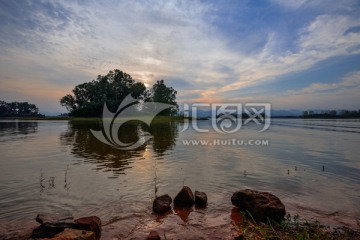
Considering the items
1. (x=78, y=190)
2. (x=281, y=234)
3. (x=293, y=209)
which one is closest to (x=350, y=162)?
Result: (x=293, y=209)

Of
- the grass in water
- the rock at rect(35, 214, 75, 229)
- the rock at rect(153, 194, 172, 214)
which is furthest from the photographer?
the rock at rect(153, 194, 172, 214)

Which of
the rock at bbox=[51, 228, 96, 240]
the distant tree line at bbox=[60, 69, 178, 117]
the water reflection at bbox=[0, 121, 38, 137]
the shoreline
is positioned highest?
the distant tree line at bbox=[60, 69, 178, 117]

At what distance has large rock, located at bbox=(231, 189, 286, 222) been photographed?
294 inches

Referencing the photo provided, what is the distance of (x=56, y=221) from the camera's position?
609 cm

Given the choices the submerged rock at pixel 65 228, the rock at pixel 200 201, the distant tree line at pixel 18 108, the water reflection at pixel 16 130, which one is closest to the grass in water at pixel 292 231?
the rock at pixel 200 201

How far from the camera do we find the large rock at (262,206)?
24.5 ft

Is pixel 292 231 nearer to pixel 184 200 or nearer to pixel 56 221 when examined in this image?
pixel 184 200

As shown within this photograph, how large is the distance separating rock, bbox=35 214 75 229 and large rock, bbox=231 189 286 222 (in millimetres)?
5342

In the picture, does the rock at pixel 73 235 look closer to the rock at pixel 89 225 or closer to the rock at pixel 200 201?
the rock at pixel 89 225

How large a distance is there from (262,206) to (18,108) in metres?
211

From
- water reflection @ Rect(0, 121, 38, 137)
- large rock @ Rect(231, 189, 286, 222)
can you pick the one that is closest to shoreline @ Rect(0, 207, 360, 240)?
large rock @ Rect(231, 189, 286, 222)

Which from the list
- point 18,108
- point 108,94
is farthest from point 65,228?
point 18,108

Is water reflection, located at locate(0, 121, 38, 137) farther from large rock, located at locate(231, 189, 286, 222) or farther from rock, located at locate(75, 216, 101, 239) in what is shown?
large rock, located at locate(231, 189, 286, 222)

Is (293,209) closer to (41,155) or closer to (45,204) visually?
(45,204)
